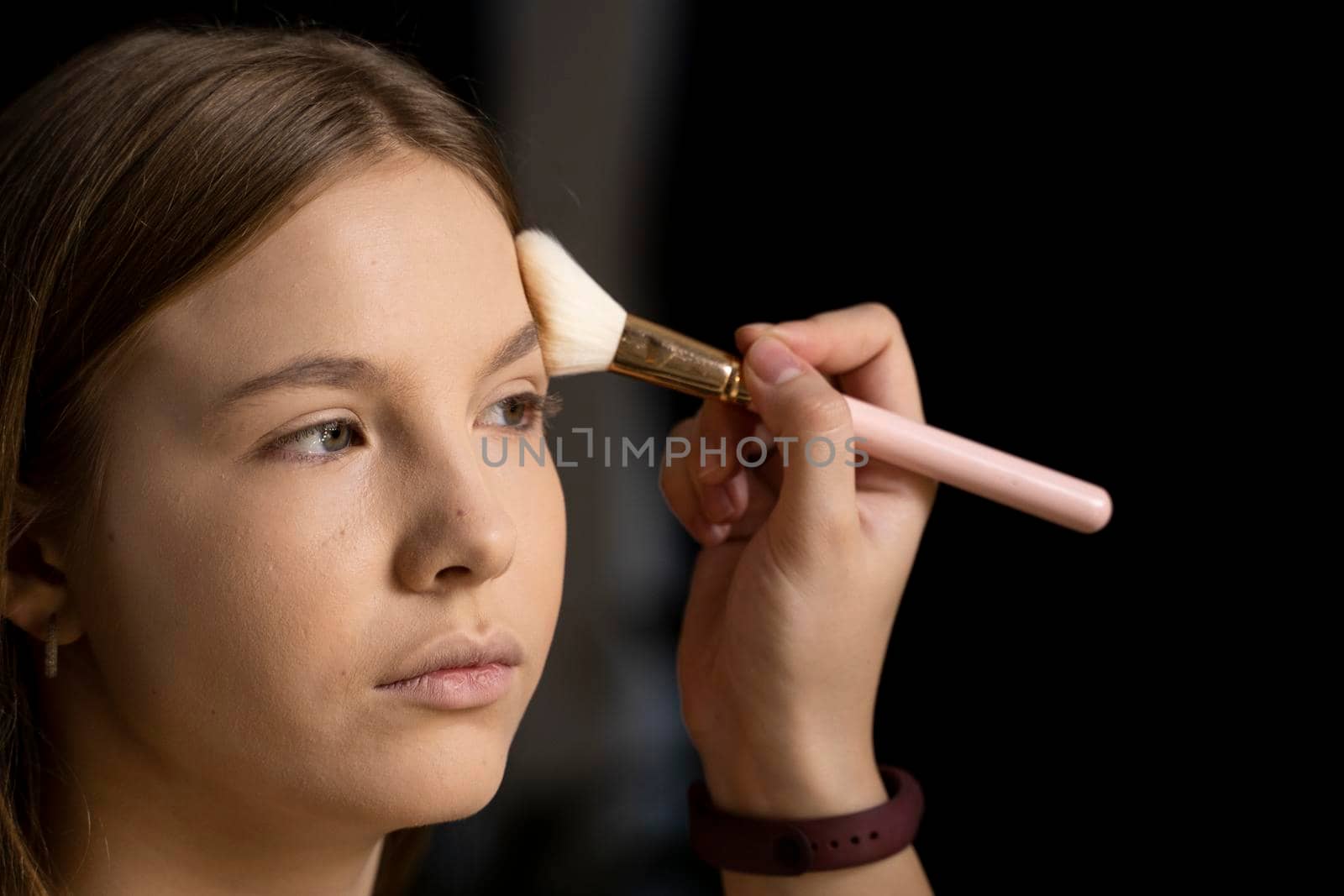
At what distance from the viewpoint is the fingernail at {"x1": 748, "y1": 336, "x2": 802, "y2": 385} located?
1.15 metres

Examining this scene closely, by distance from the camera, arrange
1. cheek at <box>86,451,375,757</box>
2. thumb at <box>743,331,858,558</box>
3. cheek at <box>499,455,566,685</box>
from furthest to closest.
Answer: thumb at <box>743,331,858,558</box> → cheek at <box>499,455,566,685</box> → cheek at <box>86,451,375,757</box>

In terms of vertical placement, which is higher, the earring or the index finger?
the index finger

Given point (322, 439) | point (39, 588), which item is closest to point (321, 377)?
point (322, 439)

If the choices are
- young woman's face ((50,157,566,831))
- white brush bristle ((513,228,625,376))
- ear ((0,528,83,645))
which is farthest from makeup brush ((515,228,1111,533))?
ear ((0,528,83,645))

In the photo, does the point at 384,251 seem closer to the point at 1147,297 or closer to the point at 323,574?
the point at 323,574

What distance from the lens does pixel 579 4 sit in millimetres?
1477

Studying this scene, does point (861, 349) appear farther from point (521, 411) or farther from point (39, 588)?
point (39, 588)

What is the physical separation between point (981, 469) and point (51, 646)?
71 cm

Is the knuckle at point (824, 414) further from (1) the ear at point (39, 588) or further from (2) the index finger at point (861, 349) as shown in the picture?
(1) the ear at point (39, 588)

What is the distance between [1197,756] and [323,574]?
919mm

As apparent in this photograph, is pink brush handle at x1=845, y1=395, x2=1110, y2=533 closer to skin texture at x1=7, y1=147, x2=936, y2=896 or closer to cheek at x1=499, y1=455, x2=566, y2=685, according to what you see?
skin texture at x1=7, y1=147, x2=936, y2=896

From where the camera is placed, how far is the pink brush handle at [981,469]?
3.69 feet

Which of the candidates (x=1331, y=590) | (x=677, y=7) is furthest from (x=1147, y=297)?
(x=677, y=7)

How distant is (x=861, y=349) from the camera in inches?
48.1
